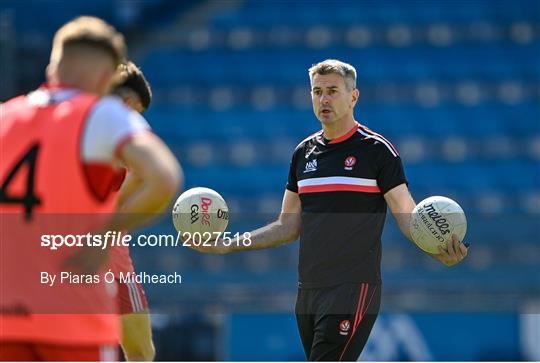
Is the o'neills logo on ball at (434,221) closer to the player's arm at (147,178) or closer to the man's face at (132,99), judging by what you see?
the man's face at (132,99)

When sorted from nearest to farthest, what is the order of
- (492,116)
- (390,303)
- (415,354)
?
(415,354), (390,303), (492,116)

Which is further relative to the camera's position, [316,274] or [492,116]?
[492,116]

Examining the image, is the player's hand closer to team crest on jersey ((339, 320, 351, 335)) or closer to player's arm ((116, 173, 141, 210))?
team crest on jersey ((339, 320, 351, 335))

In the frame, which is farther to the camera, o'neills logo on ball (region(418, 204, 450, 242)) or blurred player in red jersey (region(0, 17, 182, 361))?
o'neills logo on ball (region(418, 204, 450, 242))

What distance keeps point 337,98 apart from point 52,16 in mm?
14883

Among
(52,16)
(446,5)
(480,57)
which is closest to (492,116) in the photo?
(480,57)

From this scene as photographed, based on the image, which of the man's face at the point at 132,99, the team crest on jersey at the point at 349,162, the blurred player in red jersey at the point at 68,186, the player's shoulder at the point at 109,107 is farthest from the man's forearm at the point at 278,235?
the player's shoulder at the point at 109,107

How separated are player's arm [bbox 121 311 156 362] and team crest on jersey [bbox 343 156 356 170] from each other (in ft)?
4.92

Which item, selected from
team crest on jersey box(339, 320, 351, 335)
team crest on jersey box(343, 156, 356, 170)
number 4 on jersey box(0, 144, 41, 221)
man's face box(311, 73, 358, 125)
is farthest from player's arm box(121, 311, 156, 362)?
number 4 on jersey box(0, 144, 41, 221)

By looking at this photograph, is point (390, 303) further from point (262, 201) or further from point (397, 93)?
point (397, 93)

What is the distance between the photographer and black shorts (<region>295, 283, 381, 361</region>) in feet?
19.1

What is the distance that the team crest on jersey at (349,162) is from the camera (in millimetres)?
5949

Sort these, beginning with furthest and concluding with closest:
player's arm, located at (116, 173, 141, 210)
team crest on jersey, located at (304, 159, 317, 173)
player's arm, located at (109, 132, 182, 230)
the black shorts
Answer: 1. team crest on jersey, located at (304, 159, 317, 173)
2. the black shorts
3. player's arm, located at (116, 173, 141, 210)
4. player's arm, located at (109, 132, 182, 230)

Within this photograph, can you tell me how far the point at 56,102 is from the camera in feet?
11.9
